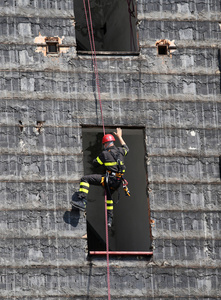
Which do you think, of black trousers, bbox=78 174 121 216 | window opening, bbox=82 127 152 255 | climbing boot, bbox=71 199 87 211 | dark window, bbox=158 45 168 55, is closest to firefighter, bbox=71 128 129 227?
black trousers, bbox=78 174 121 216

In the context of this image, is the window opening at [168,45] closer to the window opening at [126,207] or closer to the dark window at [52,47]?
the window opening at [126,207]

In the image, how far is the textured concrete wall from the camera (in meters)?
24.9

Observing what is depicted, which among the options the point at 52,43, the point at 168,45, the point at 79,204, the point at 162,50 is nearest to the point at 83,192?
the point at 79,204

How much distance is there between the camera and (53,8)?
26.5 m

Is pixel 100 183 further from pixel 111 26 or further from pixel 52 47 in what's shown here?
pixel 111 26

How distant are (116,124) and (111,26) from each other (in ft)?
20.7

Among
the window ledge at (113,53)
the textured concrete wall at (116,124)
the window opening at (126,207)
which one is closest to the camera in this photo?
the textured concrete wall at (116,124)

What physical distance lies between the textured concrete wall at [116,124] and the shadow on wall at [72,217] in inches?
1.0

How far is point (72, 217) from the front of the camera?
82.7 feet

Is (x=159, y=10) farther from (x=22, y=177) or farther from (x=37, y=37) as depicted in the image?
(x=22, y=177)

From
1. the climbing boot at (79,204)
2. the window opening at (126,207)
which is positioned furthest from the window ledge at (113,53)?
the climbing boot at (79,204)

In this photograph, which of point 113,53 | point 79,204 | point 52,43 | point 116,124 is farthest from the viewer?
point 113,53

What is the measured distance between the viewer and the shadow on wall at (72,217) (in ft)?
82.5

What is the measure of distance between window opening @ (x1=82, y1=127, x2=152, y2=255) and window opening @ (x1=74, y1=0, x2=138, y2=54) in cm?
252
